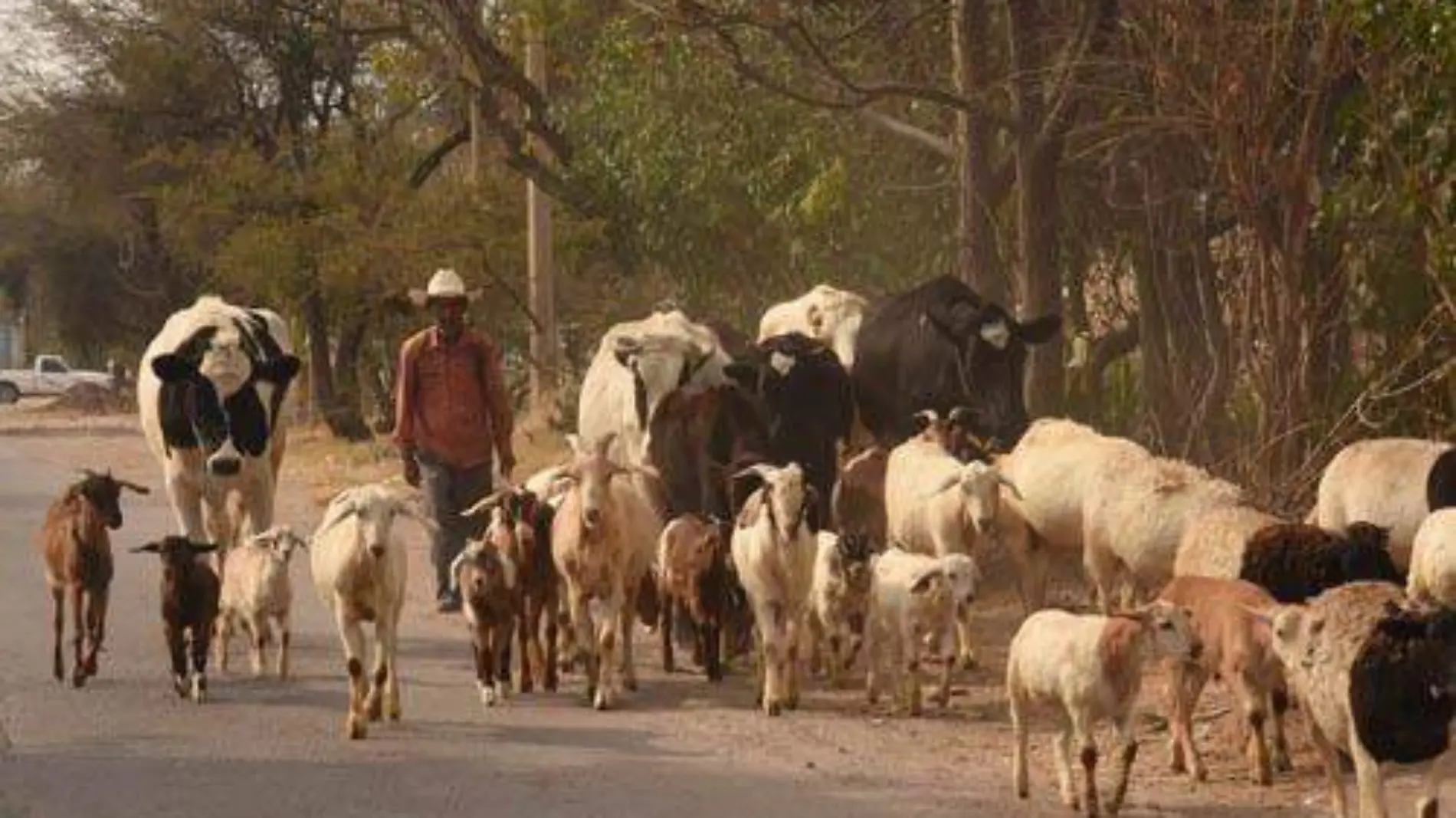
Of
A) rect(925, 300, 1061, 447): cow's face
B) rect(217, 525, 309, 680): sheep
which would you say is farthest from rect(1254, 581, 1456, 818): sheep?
rect(925, 300, 1061, 447): cow's face

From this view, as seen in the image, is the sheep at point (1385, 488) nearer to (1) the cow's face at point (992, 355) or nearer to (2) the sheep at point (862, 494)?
(2) the sheep at point (862, 494)

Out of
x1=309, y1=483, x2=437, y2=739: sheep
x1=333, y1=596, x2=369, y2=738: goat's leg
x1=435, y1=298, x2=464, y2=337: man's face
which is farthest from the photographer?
x1=435, y1=298, x2=464, y2=337: man's face

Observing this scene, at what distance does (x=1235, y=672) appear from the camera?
11516 millimetres

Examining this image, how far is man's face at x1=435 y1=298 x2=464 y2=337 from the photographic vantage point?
16766mm

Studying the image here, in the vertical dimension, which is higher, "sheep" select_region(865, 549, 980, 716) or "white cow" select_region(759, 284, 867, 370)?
"white cow" select_region(759, 284, 867, 370)

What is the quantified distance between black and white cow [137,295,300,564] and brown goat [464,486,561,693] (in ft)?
10.1

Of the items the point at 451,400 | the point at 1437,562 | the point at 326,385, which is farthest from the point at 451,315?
the point at 326,385

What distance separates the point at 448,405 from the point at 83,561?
2.69m

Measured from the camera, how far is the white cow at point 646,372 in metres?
17.5

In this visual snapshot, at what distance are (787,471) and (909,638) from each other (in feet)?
3.65

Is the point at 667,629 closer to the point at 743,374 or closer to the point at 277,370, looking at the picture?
the point at 743,374

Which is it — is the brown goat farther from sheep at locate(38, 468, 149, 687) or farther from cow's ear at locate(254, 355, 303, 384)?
cow's ear at locate(254, 355, 303, 384)

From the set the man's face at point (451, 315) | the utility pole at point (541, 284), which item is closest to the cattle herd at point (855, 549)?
the man's face at point (451, 315)

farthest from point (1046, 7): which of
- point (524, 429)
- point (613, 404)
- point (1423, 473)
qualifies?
point (524, 429)
